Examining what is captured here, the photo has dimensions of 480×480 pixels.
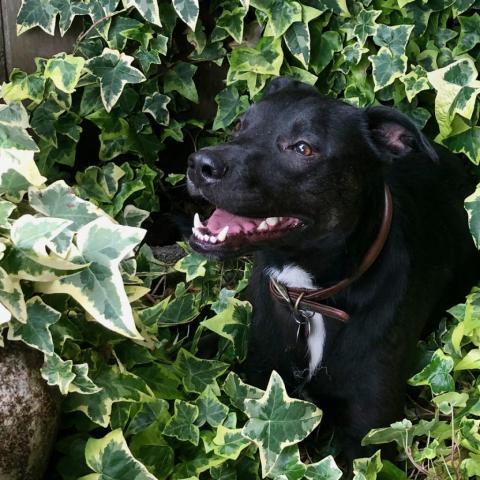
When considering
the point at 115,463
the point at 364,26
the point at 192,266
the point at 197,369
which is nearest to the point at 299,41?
the point at 364,26

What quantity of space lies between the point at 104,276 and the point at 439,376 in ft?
3.62

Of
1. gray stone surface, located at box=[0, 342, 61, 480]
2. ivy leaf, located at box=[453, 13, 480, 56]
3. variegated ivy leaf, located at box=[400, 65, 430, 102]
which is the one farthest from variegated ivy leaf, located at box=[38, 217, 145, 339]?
ivy leaf, located at box=[453, 13, 480, 56]

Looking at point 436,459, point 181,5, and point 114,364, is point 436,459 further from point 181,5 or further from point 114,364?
point 181,5

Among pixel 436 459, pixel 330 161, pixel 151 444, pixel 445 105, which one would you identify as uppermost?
pixel 330 161

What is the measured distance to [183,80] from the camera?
12.0 feet

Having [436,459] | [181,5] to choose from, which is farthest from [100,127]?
[436,459]

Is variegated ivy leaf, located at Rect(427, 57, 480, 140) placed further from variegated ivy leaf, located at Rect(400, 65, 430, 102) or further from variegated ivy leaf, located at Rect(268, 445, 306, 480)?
variegated ivy leaf, located at Rect(268, 445, 306, 480)

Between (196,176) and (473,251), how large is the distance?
143 cm

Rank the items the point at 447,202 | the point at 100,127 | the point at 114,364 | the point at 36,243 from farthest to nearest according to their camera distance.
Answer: the point at 100,127
the point at 447,202
the point at 114,364
the point at 36,243

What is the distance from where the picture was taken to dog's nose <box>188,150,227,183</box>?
2.34m

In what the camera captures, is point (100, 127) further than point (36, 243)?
Yes

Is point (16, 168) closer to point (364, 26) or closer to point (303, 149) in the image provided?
point (303, 149)

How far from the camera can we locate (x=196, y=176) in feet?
7.81

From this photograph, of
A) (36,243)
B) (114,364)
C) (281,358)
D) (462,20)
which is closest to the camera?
(36,243)
